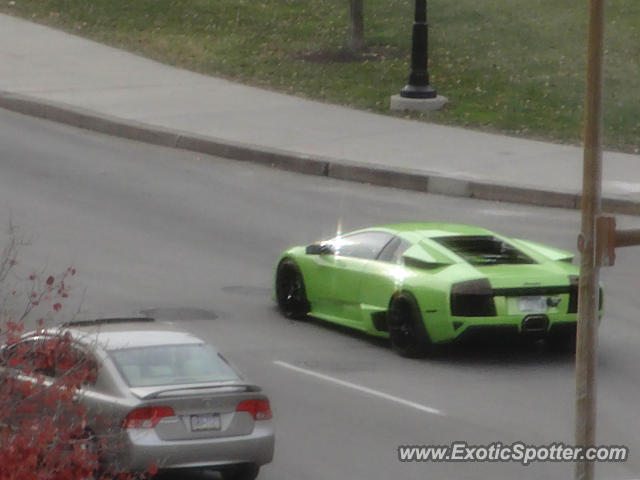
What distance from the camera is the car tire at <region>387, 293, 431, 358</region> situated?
50.9 feet

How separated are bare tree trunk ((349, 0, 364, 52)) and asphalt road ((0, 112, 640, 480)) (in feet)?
20.4

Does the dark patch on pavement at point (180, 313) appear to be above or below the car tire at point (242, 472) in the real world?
above

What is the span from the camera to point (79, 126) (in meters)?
28.4

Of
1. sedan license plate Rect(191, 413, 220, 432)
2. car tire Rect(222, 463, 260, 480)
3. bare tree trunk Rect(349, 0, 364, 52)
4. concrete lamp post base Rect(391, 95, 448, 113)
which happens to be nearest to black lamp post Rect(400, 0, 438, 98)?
concrete lamp post base Rect(391, 95, 448, 113)

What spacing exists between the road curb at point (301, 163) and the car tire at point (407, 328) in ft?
25.1

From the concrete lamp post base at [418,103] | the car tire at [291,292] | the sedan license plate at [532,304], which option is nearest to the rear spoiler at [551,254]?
the sedan license plate at [532,304]

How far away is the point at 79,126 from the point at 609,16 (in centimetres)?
1201

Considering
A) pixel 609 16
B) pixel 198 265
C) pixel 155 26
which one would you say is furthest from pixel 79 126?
pixel 609 16

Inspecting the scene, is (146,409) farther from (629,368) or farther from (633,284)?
(633,284)

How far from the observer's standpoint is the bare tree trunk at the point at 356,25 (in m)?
31.1

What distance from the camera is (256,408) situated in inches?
442

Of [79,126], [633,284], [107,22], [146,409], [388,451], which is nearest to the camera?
[146,409]

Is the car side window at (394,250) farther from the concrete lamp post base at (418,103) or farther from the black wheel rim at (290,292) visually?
the concrete lamp post base at (418,103)

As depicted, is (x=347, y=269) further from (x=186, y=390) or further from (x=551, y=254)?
(x=186, y=390)
